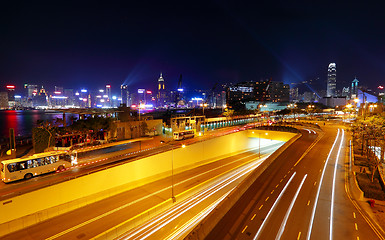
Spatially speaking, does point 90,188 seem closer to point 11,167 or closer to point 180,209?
point 11,167

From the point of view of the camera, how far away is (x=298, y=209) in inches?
491

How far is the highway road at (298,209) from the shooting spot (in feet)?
34.4

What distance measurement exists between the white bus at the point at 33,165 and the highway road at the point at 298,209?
1459 cm

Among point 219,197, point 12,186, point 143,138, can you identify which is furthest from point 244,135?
point 12,186

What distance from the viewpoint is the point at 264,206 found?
12.8 m

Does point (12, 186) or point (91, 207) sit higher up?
point (12, 186)

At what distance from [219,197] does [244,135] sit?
22123mm

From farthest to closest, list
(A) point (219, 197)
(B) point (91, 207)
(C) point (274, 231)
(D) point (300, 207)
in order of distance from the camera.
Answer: (A) point (219, 197) < (B) point (91, 207) < (D) point (300, 207) < (C) point (274, 231)

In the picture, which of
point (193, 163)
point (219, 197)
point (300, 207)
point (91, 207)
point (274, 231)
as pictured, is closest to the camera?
point (274, 231)

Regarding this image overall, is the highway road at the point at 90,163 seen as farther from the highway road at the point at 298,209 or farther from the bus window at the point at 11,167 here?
the highway road at the point at 298,209

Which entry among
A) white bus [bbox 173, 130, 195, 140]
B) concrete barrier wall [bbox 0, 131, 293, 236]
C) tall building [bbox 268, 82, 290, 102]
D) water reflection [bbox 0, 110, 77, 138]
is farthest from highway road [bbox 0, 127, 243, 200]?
tall building [bbox 268, 82, 290, 102]

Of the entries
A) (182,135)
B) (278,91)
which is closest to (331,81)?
(278,91)

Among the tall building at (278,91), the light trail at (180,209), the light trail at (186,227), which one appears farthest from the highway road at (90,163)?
the tall building at (278,91)

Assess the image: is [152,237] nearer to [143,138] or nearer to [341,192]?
[341,192]
